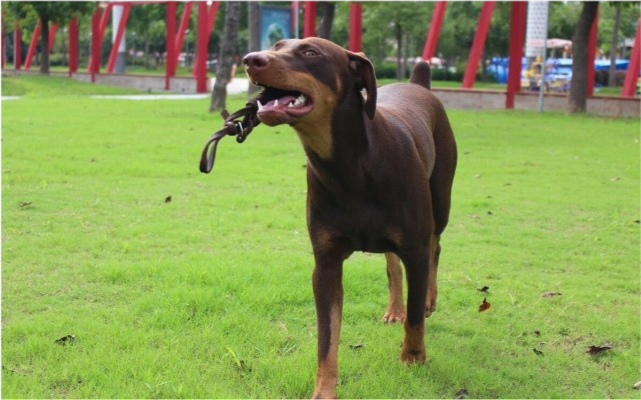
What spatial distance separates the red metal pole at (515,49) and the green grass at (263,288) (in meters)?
12.7

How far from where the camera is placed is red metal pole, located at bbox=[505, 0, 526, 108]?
2280 cm

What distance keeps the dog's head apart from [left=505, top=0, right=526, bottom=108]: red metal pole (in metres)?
20.3

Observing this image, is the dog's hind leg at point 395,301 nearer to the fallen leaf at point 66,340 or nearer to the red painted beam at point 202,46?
the fallen leaf at point 66,340

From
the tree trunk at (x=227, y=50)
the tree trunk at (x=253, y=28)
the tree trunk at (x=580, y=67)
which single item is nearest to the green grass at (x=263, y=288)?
the tree trunk at (x=227, y=50)

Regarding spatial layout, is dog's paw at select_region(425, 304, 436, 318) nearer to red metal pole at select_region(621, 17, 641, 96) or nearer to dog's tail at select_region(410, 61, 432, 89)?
dog's tail at select_region(410, 61, 432, 89)

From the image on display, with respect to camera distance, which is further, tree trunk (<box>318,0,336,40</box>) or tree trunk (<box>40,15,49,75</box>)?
tree trunk (<box>40,15,49,75</box>)

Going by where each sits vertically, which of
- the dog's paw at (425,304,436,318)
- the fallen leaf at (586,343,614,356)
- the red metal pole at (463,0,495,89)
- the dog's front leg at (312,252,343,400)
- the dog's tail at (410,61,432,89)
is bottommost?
the fallen leaf at (586,343,614,356)

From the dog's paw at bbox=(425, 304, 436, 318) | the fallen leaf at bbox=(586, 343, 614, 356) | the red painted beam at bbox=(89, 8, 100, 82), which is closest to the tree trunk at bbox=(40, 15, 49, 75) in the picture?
the red painted beam at bbox=(89, 8, 100, 82)

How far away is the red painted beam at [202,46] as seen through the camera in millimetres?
32500

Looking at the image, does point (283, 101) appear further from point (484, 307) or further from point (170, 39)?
point (170, 39)

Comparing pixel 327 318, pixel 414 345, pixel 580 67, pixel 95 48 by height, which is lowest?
pixel 414 345

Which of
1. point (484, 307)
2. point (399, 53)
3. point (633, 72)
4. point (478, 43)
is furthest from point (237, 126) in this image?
point (399, 53)

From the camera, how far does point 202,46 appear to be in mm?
32469

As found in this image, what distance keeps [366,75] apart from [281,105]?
542mm
